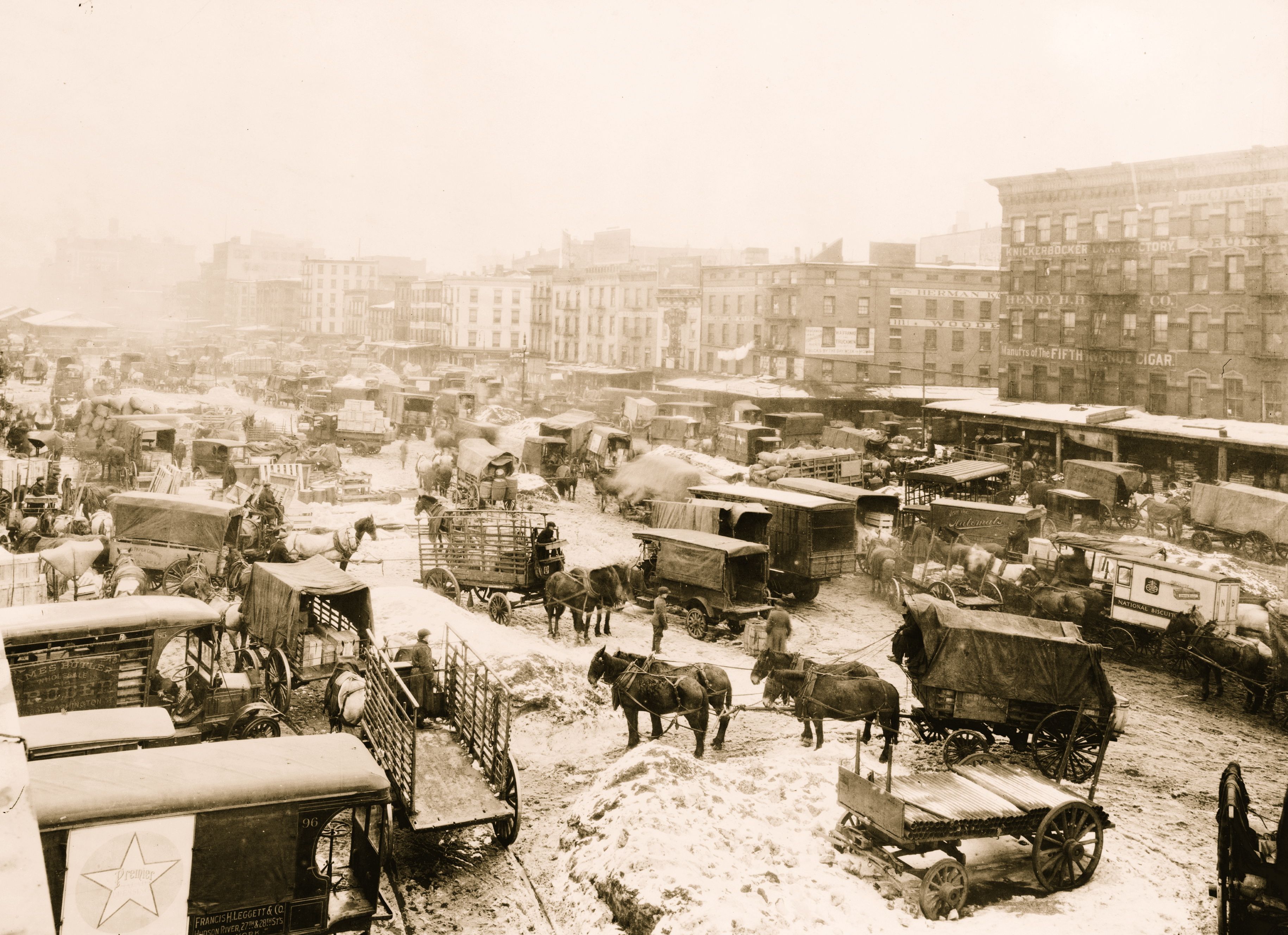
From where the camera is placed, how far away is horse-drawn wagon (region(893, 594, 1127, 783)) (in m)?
14.0

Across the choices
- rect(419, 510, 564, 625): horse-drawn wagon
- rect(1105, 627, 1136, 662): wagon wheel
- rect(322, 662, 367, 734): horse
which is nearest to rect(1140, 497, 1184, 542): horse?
rect(1105, 627, 1136, 662): wagon wheel

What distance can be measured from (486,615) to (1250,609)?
16.7 meters

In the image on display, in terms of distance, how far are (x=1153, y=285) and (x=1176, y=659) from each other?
32.8 metres

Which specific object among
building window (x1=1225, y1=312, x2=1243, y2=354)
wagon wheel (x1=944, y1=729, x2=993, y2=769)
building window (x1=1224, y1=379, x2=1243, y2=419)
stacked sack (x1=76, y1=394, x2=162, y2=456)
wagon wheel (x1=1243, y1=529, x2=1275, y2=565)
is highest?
building window (x1=1225, y1=312, x2=1243, y2=354)

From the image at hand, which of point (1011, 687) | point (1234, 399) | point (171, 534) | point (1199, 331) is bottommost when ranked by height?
point (1011, 687)

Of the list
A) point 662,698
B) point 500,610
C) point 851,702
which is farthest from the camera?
point 500,610

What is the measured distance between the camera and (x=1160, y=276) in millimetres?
46219

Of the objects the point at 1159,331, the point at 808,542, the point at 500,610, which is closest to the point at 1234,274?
the point at 1159,331

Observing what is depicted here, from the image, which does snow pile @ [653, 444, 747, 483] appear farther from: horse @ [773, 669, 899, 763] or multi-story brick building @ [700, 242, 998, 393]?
multi-story brick building @ [700, 242, 998, 393]

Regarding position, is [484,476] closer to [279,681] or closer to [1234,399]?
[279,681]

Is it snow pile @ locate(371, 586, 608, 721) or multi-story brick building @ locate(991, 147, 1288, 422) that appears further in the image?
multi-story brick building @ locate(991, 147, 1288, 422)

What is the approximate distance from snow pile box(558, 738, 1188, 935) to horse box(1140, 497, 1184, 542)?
21566mm

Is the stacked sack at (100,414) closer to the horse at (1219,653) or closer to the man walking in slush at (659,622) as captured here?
the man walking in slush at (659,622)

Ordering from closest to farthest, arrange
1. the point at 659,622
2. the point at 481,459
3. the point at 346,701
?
the point at 346,701 → the point at 659,622 → the point at 481,459
